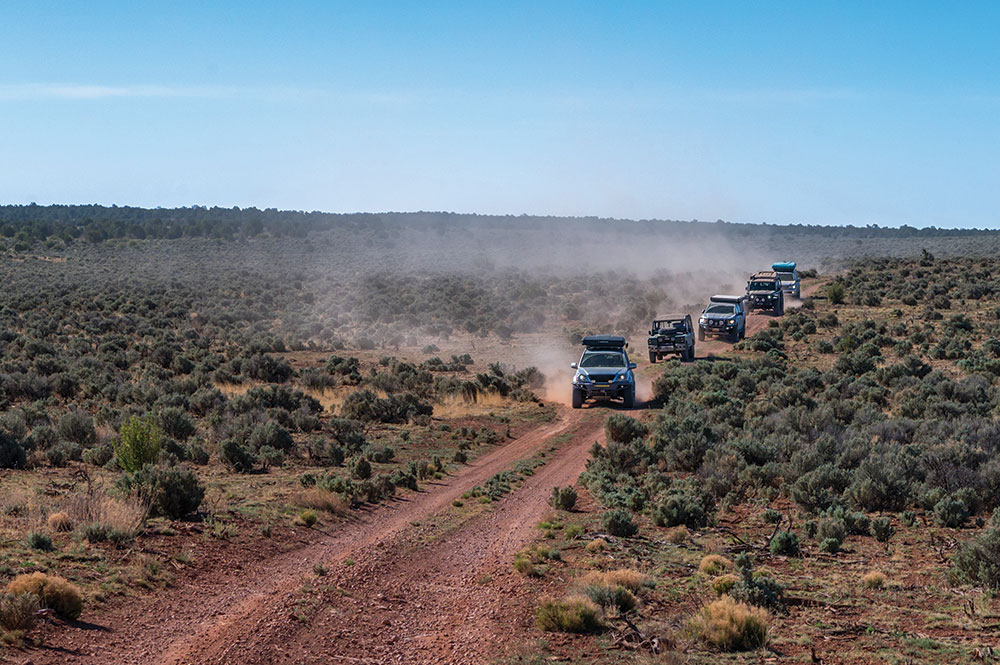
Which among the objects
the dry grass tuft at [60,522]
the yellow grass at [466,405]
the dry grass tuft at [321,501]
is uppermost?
the dry grass tuft at [60,522]

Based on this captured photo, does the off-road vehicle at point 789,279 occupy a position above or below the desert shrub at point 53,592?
above

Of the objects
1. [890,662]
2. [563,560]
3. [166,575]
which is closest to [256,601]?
[166,575]

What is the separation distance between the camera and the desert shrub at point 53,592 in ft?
29.6

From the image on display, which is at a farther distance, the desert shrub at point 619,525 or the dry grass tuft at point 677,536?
the desert shrub at point 619,525

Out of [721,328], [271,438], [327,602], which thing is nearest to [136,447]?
[271,438]

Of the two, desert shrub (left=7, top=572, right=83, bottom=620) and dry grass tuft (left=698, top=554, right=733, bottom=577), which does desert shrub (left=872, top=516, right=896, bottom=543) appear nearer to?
dry grass tuft (left=698, top=554, right=733, bottom=577)

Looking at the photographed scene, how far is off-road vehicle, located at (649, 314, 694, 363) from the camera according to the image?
3534cm

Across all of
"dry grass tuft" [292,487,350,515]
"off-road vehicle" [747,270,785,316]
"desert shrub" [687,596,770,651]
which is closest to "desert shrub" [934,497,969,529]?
"desert shrub" [687,596,770,651]

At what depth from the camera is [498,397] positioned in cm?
3016

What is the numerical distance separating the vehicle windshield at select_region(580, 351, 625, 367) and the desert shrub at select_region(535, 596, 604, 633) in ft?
60.8

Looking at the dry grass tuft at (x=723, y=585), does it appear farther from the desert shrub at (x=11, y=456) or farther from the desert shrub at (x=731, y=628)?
the desert shrub at (x=11, y=456)

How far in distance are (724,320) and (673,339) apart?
21.3ft

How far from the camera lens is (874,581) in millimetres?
10633

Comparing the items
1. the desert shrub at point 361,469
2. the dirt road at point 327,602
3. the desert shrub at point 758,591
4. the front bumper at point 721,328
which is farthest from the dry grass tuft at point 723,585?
the front bumper at point 721,328
